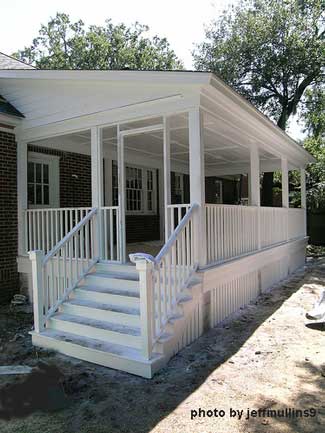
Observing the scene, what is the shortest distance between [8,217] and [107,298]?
122 inches

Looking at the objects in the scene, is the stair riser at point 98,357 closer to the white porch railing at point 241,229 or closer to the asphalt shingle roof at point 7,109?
the white porch railing at point 241,229

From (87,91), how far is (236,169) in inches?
302

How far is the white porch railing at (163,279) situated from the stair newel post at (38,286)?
1620mm

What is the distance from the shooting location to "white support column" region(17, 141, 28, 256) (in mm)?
6996

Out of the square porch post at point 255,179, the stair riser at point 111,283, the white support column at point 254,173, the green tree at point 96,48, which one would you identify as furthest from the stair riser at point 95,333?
the green tree at point 96,48

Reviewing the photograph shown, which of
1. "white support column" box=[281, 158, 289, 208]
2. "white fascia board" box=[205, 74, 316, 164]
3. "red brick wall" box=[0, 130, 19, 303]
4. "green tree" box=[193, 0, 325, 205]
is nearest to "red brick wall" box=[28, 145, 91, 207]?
"red brick wall" box=[0, 130, 19, 303]

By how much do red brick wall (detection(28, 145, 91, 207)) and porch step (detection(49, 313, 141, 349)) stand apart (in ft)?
12.2

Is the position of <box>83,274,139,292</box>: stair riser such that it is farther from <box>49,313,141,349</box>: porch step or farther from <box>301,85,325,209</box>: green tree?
<box>301,85,325,209</box>: green tree

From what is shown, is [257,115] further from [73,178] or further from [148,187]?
[148,187]

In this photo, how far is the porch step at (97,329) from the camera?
426 centimetres

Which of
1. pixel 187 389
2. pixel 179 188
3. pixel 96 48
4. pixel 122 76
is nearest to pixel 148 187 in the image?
pixel 179 188

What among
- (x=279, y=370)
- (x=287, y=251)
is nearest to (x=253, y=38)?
(x=287, y=251)

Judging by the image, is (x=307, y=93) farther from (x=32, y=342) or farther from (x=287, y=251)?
(x=32, y=342)

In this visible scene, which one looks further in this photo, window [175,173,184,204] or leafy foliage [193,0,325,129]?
leafy foliage [193,0,325,129]
